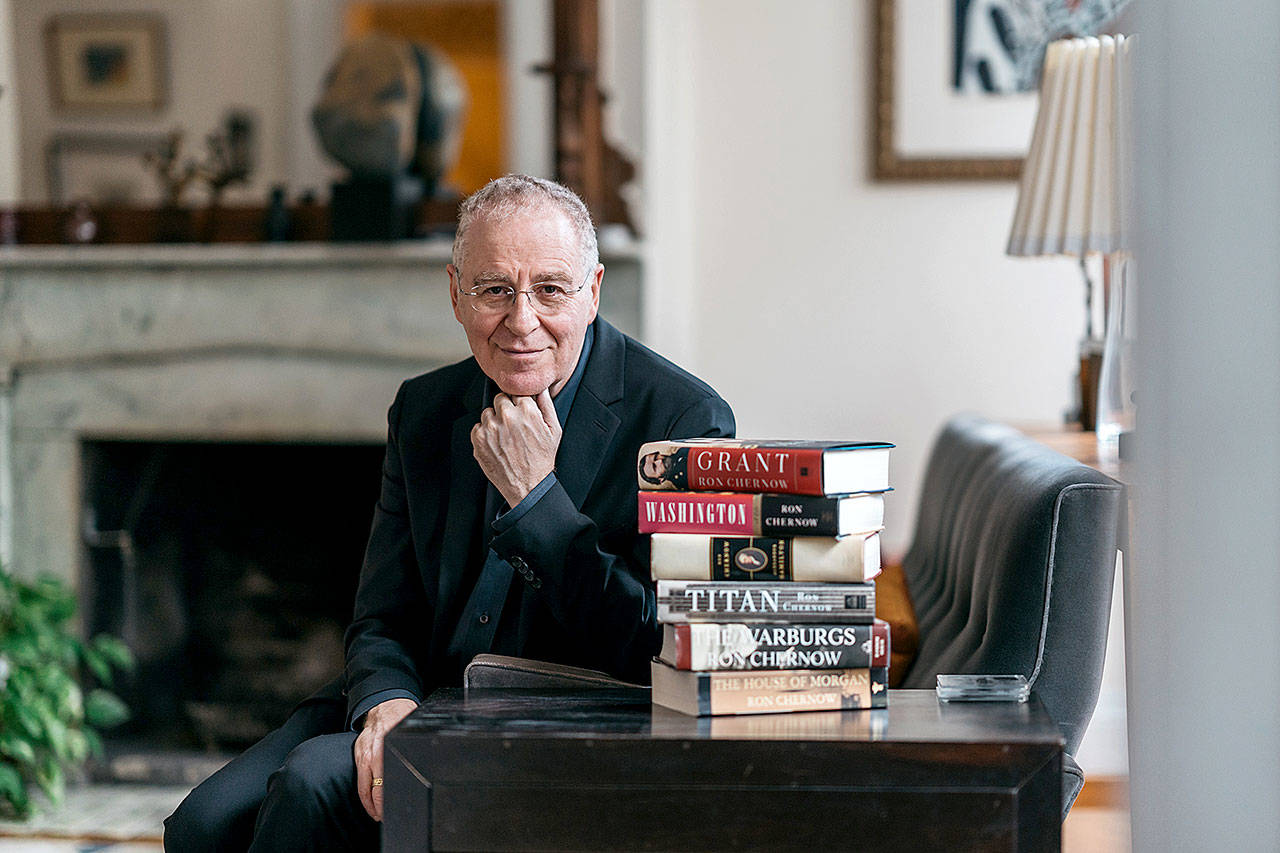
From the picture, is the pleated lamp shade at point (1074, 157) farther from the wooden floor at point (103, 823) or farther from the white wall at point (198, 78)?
the white wall at point (198, 78)

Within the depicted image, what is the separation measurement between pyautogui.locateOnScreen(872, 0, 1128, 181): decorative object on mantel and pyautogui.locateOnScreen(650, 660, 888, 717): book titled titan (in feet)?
7.63

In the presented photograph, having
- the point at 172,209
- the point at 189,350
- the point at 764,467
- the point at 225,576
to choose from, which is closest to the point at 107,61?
the point at 172,209

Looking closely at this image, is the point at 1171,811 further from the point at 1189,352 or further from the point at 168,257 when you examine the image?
the point at 168,257

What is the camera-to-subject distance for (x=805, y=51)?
3.34m

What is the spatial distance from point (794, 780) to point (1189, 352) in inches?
18.4

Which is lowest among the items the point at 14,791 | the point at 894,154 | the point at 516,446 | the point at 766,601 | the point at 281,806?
the point at 14,791

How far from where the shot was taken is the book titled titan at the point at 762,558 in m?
1.18

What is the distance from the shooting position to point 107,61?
11.7 ft

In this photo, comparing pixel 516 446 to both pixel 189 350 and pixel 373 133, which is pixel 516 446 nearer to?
pixel 373 133

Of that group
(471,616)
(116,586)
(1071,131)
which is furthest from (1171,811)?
(116,586)

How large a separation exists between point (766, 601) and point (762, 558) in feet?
0.13

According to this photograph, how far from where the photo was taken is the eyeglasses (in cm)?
145

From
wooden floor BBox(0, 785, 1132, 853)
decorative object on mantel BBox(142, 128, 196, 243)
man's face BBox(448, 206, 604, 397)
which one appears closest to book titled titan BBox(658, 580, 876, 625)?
man's face BBox(448, 206, 604, 397)

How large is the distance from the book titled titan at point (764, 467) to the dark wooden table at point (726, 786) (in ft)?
0.70
